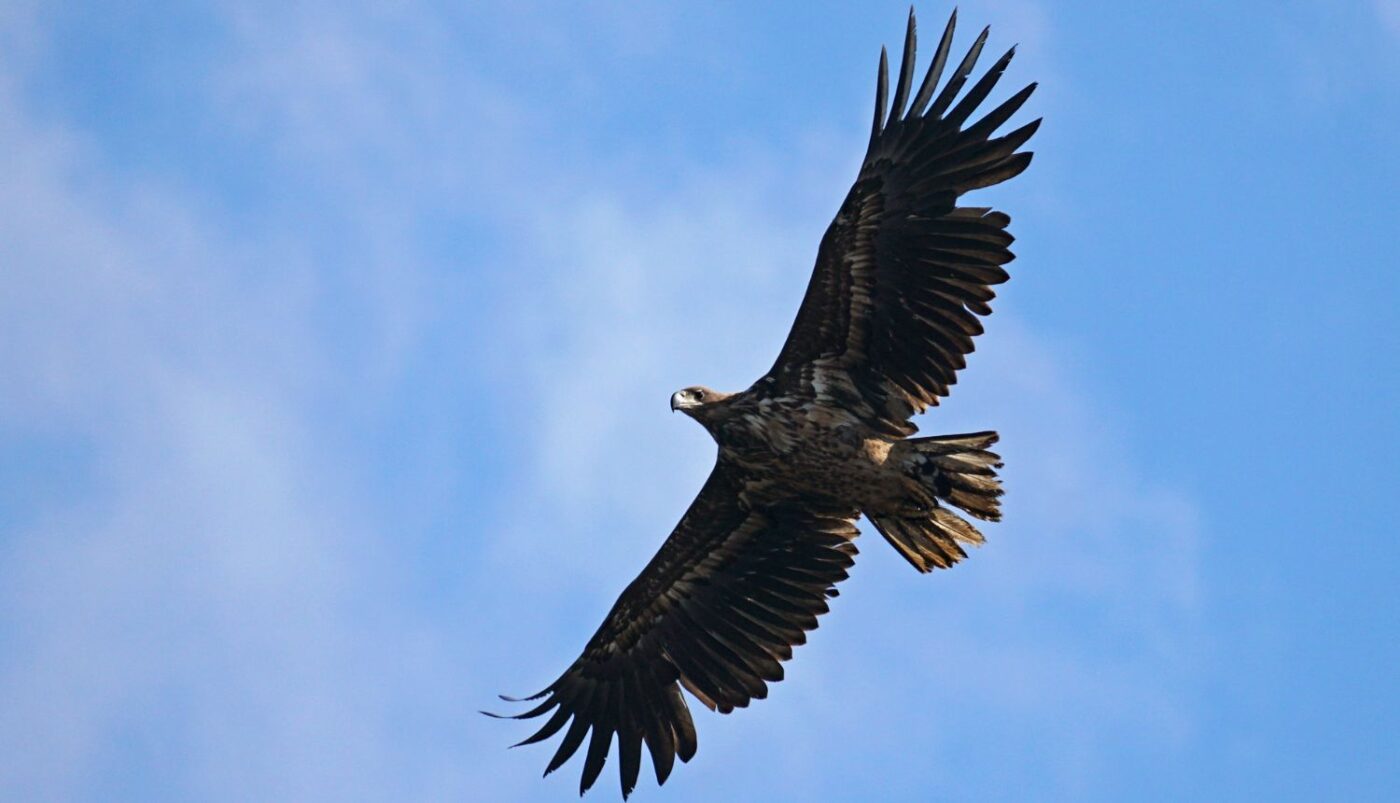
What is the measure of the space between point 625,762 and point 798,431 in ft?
10.0

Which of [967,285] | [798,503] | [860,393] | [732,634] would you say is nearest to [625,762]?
[732,634]

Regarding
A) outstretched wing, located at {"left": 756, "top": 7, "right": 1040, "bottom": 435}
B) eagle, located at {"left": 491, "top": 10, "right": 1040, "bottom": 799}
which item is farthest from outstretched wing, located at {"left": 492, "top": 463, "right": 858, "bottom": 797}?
outstretched wing, located at {"left": 756, "top": 7, "right": 1040, "bottom": 435}

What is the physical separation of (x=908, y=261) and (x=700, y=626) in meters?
3.56

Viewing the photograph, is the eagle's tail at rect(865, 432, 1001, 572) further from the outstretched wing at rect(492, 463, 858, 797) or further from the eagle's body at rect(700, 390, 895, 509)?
the outstretched wing at rect(492, 463, 858, 797)

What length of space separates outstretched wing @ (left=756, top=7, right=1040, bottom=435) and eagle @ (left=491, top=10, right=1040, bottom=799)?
1 cm

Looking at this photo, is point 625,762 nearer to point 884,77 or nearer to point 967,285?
point 967,285

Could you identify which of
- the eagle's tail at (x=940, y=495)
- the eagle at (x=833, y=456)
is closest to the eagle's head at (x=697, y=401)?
the eagle at (x=833, y=456)

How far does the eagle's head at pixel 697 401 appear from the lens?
14898mm

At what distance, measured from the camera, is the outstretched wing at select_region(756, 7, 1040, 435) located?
13859 millimetres

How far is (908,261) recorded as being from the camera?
14086 mm

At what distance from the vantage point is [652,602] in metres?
15.7

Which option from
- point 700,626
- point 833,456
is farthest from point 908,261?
point 700,626

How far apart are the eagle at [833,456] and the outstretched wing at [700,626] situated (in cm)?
1

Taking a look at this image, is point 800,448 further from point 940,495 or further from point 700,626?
point 700,626
